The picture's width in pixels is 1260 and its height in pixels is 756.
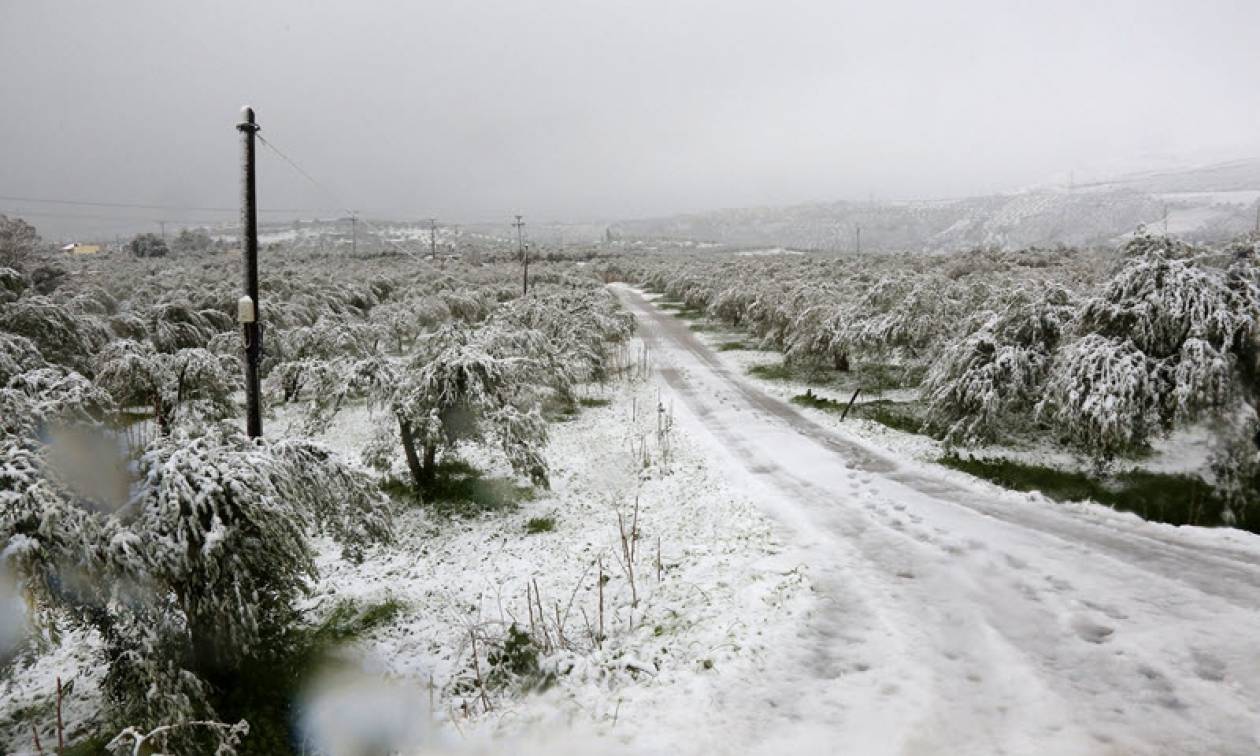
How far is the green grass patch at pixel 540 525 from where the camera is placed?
37.6 feet

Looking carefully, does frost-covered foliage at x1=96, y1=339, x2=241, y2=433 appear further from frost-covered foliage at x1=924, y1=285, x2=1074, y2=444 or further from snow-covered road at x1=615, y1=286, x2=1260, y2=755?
frost-covered foliage at x1=924, y1=285, x2=1074, y2=444

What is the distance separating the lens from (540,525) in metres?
11.6

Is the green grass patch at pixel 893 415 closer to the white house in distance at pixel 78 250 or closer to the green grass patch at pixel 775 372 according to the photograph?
the green grass patch at pixel 775 372

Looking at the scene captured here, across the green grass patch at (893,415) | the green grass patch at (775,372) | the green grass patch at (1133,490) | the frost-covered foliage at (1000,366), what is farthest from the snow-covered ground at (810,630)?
the green grass patch at (775,372)

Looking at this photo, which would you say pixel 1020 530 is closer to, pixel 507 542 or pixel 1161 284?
pixel 1161 284

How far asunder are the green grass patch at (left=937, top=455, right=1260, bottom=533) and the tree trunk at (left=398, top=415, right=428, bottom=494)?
1161cm

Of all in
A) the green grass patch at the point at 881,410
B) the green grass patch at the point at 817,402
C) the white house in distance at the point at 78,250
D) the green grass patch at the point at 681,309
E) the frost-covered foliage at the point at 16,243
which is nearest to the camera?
the green grass patch at the point at 881,410

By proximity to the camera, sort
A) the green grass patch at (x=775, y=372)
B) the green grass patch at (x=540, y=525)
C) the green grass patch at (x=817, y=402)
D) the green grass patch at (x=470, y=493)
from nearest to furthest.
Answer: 1. the green grass patch at (x=540, y=525)
2. the green grass patch at (x=470, y=493)
3. the green grass patch at (x=817, y=402)
4. the green grass patch at (x=775, y=372)

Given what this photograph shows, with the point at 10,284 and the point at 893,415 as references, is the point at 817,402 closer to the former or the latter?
the point at 893,415

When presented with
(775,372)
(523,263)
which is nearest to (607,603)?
(775,372)

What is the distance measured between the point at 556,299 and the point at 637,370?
476 cm

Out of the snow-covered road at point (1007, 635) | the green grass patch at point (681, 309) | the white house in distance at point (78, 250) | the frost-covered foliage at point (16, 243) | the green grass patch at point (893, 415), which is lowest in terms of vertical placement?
the snow-covered road at point (1007, 635)

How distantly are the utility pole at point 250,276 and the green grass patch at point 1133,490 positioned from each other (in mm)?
13172

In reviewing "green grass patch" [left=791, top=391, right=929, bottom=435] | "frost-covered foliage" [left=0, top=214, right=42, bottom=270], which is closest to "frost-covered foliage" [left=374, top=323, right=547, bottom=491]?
"green grass patch" [left=791, top=391, right=929, bottom=435]
